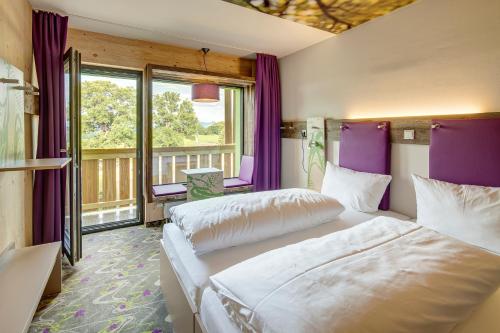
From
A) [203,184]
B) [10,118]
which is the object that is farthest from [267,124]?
[10,118]

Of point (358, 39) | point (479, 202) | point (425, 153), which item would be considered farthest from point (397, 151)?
point (358, 39)

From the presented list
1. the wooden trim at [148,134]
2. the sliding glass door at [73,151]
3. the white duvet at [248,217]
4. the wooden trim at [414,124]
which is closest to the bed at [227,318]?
the white duvet at [248,217]

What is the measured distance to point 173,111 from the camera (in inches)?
147

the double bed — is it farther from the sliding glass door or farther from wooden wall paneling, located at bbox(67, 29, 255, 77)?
wooden wall paneling, located at bbox(67, 29, 255, 77)

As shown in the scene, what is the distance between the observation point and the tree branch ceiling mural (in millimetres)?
2342

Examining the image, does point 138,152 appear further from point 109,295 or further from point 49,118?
point 109,295

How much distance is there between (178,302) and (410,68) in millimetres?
2526

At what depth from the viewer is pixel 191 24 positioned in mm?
2842

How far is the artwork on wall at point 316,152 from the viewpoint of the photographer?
10.8 feet

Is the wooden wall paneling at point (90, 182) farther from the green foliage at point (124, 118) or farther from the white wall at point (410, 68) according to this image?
the white wall at point (410, 68)

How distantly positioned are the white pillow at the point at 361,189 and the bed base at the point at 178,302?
1.46 metres

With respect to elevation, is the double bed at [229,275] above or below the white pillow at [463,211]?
below

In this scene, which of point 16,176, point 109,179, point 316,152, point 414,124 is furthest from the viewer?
point 109,179

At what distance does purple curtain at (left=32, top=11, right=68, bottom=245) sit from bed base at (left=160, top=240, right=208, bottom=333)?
53.3 inches
